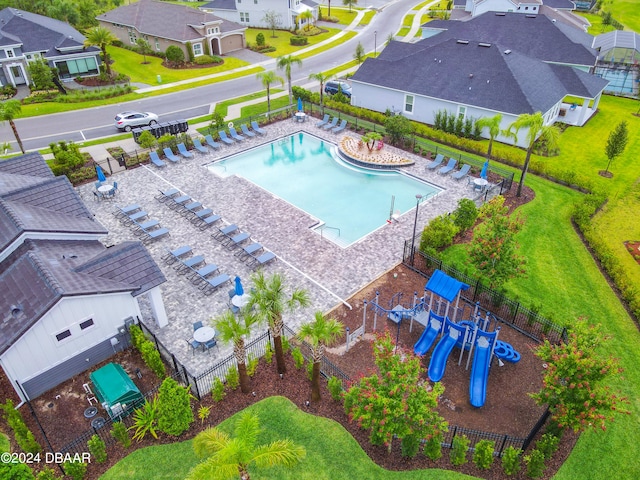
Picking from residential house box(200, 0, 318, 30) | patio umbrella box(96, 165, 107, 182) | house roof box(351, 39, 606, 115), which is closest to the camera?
patio umbrella box(96, 165, 107, 182)

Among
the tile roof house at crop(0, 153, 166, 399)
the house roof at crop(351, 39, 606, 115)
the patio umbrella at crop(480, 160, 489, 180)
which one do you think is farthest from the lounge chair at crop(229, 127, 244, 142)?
the patio umbrella at crop(480, 160, 489, 180)

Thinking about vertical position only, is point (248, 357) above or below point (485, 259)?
below

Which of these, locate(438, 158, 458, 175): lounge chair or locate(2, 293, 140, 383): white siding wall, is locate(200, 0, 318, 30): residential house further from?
locate(2, 293, 140, 383): white siding wall

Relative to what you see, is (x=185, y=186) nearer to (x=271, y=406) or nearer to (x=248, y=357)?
(x=248, y=357)

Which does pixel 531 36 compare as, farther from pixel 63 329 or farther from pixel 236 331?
pixel 63 329

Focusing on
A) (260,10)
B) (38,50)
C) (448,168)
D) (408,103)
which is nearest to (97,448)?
(448,168)

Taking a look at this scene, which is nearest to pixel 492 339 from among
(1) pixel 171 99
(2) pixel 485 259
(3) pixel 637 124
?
(2) pixel 485 259
